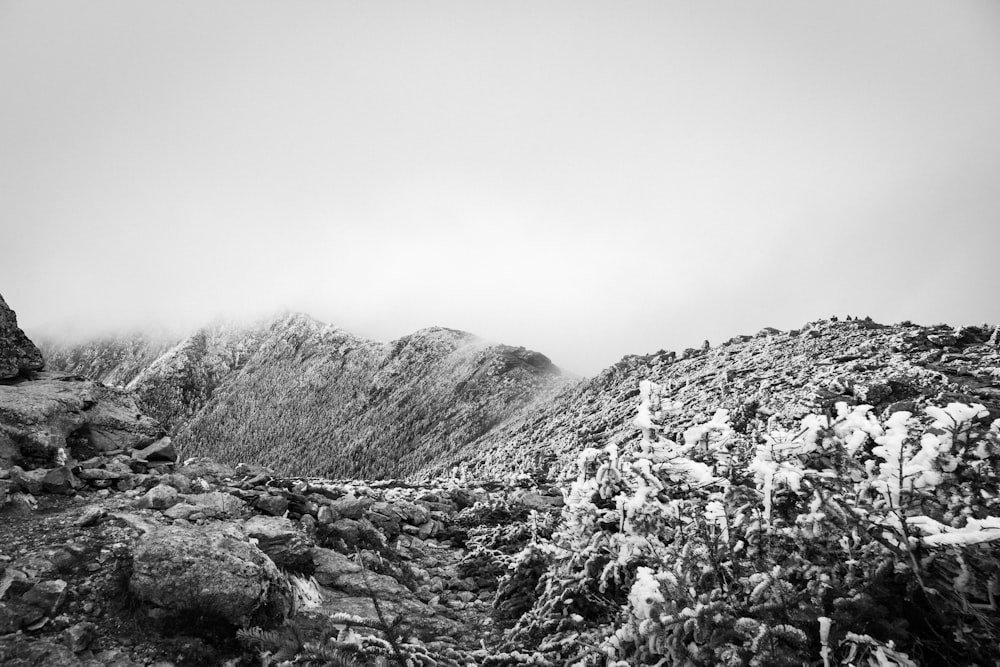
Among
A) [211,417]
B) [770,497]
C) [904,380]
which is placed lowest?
[211,417]

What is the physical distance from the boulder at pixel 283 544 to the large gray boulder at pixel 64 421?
440cm

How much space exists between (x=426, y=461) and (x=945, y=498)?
36727mm

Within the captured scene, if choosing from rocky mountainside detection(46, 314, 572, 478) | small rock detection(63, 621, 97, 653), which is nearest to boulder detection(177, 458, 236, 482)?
small rock detection(63, 621, 97, 653)

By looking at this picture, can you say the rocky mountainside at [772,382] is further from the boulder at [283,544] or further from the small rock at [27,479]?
the small rock at [27,479]

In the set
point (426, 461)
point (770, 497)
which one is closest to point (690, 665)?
point (770, 497)

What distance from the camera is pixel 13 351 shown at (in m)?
10.2

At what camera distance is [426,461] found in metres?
38.2

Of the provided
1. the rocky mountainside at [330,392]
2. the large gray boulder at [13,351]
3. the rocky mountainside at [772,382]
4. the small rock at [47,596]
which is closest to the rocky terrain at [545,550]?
the small rock at [47,596]

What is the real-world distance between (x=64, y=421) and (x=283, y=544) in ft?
20.1

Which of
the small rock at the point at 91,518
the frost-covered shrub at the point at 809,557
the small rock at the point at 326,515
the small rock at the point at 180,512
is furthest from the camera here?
the small rock at the point at 326,515

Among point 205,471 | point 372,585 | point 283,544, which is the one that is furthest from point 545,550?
point 205,471

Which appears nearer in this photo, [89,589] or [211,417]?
[89,589]

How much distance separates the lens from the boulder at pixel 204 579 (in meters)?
4.42

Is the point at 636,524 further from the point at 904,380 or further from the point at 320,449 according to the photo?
the point at 320,449
